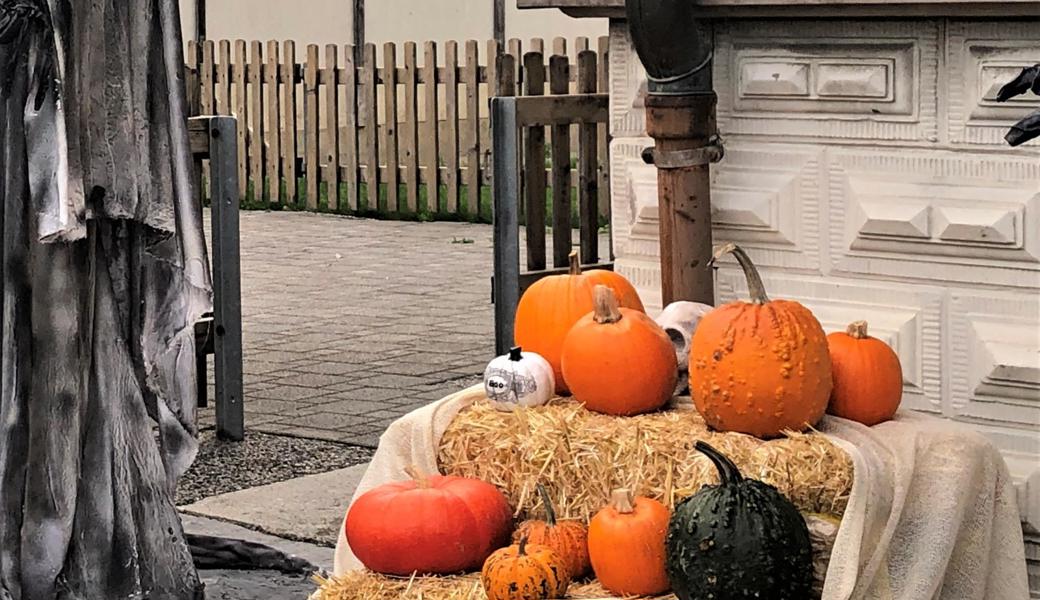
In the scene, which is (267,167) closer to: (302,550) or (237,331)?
(237,331)

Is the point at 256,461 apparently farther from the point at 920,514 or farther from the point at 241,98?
the point at 241,98

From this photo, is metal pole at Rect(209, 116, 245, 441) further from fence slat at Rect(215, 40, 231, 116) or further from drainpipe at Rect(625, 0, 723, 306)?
fence slat at Rect(215, 40, 231, 116)

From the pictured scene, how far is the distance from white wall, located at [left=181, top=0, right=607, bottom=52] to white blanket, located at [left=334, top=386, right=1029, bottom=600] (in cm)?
1560

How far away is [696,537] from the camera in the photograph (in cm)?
419

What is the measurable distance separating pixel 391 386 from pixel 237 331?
1.24m

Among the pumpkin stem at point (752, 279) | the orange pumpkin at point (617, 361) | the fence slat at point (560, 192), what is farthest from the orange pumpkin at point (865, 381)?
the fence slat at point (560, 192)

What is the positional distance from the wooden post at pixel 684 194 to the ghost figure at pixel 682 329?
271 mm

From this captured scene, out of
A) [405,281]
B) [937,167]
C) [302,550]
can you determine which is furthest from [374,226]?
[937,167]

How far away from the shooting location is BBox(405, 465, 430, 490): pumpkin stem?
468 centimetres

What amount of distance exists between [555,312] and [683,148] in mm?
656

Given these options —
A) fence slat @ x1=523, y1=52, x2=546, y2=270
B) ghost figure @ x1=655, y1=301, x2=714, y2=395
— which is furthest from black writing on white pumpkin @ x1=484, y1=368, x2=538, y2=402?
fence slat @ x1=523, y1=52, x2=546, y2=270

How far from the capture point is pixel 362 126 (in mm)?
17500

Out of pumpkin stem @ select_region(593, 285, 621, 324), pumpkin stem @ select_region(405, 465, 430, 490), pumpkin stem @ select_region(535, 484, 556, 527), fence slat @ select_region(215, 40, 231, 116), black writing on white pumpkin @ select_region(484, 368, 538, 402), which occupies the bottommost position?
pumpkin stem @ select_region(535, 484, 556, 527)

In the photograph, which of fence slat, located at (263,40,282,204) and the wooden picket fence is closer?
the wooden picket fence
